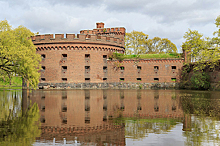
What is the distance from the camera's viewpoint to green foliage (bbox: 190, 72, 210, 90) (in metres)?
28.4

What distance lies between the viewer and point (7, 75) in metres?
21.0

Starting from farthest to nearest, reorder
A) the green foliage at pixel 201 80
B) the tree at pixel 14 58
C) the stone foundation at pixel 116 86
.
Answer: the stone foundation at pixel 116 86 < the green foliage at pixel 201 80 < the tree at pixel 14 58

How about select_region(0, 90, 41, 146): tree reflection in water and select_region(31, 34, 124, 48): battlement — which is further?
select_region(31, 34, 124, 48): battlement

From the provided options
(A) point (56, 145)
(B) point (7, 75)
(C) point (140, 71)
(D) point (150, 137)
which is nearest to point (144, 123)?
(D) point (150, 137)

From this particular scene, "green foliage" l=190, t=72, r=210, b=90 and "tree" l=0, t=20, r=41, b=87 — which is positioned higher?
"tree" l=0, t=20, r=41, b=87

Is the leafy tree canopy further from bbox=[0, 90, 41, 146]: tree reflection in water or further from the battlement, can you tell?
bbox=[0, 90, 41, 146]: tree reflection in water

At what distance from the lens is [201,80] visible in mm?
28500

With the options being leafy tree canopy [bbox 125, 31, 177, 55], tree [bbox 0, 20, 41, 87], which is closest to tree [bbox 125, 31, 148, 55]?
leafy tree canopy [bbox 125, 31, 177, 55]

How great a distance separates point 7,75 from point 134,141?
18601 millimetres

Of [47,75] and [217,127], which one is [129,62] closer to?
[47,75]

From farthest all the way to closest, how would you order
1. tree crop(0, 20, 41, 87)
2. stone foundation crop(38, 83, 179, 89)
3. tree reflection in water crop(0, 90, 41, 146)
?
stone foundation crop(38, 83, 179, 89)
tree crop(0, 20, 41, 87)
tree reflection in water crop(0, 90, 41, 146)

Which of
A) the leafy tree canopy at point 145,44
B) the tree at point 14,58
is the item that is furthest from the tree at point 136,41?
the tree at point 14,58

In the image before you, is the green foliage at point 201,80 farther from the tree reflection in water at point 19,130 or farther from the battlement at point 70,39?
the tree reflection in water at point 19,130

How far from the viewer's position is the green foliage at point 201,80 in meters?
28.4
